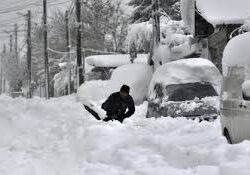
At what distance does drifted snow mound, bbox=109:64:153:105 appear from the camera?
82.7 feet

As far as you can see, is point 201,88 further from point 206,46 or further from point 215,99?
point 206,46

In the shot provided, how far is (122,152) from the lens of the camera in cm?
810

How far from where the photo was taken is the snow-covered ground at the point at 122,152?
6840mm

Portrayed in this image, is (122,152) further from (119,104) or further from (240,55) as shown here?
(119,104)

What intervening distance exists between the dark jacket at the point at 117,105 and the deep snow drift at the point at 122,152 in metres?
0.61

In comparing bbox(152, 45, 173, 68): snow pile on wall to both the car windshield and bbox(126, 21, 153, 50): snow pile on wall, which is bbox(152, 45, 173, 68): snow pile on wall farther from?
the car windshield

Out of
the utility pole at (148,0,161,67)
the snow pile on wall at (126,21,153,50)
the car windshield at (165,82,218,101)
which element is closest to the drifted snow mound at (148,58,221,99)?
the car windshield at (165,82,218,101)

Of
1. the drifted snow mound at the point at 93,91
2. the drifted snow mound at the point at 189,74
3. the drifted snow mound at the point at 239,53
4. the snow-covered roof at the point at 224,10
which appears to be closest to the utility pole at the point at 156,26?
the drifted snow mound at the point at 93,91

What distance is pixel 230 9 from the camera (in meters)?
23.2

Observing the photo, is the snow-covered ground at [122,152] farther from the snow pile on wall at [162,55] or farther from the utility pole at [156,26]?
the utility pole at [156,26]

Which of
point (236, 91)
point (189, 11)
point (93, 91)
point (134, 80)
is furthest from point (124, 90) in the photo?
point (93, 91)

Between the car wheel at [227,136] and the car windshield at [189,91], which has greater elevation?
the car windshield at [189,91]

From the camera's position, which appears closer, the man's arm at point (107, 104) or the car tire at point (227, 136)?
the car tire at point (227, 136)

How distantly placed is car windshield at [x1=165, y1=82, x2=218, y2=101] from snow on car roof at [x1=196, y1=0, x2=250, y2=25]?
274 inches
